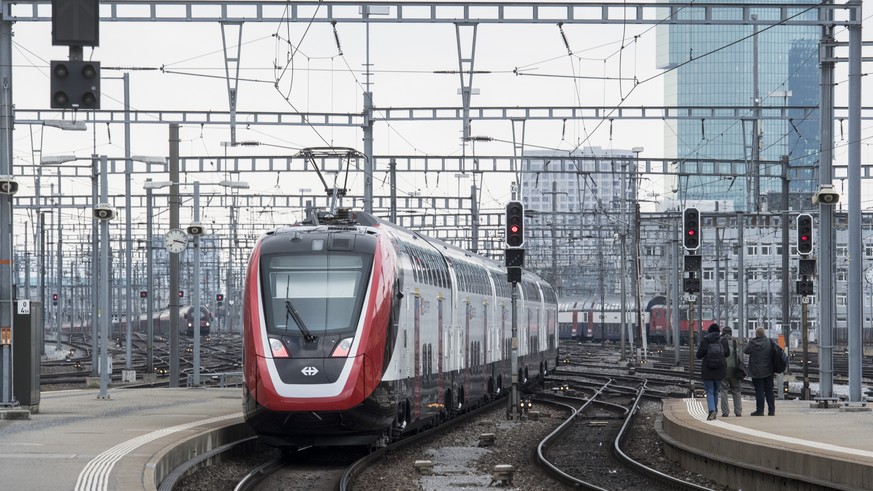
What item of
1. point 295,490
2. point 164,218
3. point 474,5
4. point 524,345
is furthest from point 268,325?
point 164,218

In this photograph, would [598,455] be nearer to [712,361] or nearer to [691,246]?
[712,361]

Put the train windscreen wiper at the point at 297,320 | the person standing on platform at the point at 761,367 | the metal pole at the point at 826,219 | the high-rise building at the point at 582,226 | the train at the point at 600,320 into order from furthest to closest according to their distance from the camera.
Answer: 1. the train at the point at 600,320
2. the high-rise building at the point at 582,226
3. the metal pole at the point at 826,219
4. the person standing on platform at the point at 761,367
5. the train windscreen wiper at the point at 297,320

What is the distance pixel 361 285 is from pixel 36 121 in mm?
22090

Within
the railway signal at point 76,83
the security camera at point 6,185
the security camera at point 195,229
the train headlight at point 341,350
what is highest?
the railway signal at point 76,83

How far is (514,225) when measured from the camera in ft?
96.8

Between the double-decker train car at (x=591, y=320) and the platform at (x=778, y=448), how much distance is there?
73.4 meters

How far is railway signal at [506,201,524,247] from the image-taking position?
29.4 metres

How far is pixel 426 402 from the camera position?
2477cm

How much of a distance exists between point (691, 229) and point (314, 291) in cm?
1323

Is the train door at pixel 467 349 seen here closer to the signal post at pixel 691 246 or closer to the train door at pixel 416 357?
the signal post at pixel 691 246

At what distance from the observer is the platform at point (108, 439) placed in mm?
14938

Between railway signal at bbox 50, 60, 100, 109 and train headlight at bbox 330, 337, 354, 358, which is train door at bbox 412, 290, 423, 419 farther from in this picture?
railway signal at bbox 50, 60, 100, 109

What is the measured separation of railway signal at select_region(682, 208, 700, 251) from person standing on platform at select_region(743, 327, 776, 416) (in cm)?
692

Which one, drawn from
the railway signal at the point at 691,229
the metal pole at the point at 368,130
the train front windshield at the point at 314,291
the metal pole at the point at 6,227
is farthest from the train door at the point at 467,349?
the metal pole at the point at 6,227
